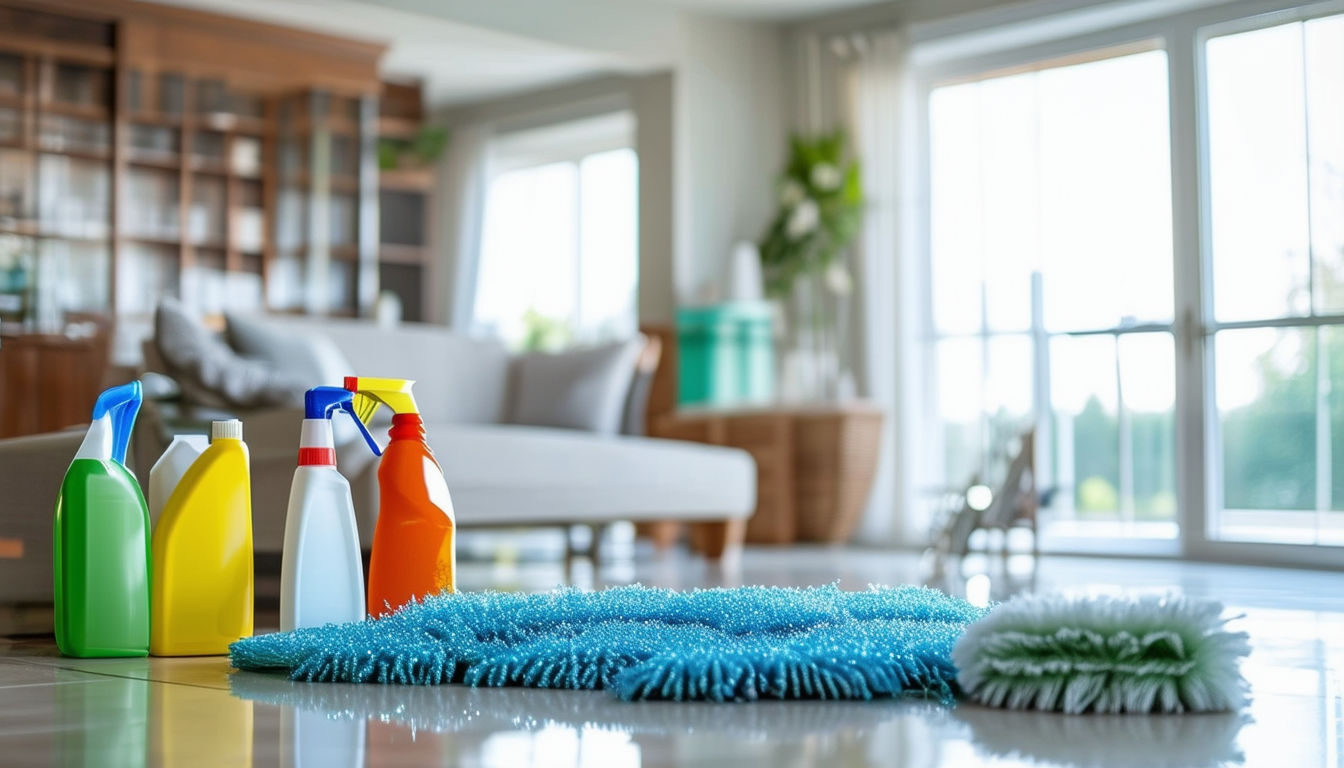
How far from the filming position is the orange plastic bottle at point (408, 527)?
184cm

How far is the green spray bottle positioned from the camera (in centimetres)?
177

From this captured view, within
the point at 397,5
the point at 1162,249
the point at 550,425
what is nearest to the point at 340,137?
the point at 397,5

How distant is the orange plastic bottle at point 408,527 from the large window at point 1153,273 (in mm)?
3292

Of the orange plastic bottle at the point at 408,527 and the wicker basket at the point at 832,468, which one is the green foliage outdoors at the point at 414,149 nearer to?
the wicker basket at the point at 832,468

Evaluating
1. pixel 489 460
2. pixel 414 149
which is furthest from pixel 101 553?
pixel 414 149

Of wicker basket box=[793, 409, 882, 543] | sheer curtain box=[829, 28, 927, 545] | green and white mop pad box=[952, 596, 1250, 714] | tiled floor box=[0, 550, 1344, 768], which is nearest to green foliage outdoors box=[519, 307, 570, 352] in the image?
sheer curtain box=[829, 28, 927, 545]

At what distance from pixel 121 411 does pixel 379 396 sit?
0.35 metres

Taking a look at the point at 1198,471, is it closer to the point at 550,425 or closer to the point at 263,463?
the point at 550,425

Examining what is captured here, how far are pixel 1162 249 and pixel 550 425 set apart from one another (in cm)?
273

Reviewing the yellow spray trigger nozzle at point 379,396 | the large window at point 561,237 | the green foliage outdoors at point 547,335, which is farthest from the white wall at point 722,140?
the yellow spray trigger nozzle at point 379,396

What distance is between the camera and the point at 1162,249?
227 inches

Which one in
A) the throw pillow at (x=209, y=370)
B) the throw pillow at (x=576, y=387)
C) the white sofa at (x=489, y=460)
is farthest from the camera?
the throw pillow at (x=576, y=387)

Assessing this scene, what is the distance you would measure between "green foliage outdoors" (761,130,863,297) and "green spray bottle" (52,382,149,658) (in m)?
5.02

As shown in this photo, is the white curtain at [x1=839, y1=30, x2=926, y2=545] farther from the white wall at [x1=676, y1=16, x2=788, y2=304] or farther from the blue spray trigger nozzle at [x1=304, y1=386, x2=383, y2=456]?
the blue spray trigger nozzle at [x1=304, y1=386, x2=383, y2=456]
